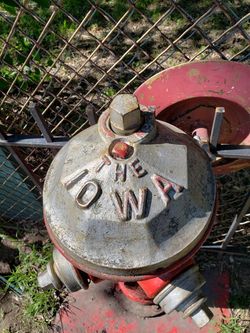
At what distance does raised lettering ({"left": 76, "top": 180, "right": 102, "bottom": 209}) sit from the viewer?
1146 millimetres

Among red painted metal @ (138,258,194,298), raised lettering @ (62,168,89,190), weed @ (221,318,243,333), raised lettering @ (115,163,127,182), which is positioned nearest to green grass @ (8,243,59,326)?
weed @ (221,318,243,333)

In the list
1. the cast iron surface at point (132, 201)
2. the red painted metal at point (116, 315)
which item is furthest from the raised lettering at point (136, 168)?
the red painted metal at point (116, 315)

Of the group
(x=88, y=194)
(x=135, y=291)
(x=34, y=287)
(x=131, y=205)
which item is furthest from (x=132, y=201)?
(x=34, y=287)

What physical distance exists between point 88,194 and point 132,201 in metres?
0.12

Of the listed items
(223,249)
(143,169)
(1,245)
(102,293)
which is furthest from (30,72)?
(143,169)

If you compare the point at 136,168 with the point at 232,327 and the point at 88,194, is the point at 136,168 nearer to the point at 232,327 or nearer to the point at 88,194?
the point at 88,194

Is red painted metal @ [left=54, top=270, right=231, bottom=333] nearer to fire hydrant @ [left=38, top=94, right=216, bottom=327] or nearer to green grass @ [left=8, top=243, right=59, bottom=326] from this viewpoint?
green grass @ [left=8, top=243, right=59, bottom=326]

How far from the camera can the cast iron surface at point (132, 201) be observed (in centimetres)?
113

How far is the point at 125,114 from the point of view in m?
1.06

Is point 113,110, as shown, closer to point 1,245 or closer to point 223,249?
point 223,249

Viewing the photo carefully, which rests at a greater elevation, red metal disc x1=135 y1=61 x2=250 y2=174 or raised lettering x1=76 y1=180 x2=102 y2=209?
red metal disc x1=135 y1=61 x2=250 y2=174

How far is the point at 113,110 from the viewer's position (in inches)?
42.5

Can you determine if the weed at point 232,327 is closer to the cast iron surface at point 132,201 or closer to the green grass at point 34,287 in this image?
the green grass at point 34,287

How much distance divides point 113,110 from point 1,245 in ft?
6.62
